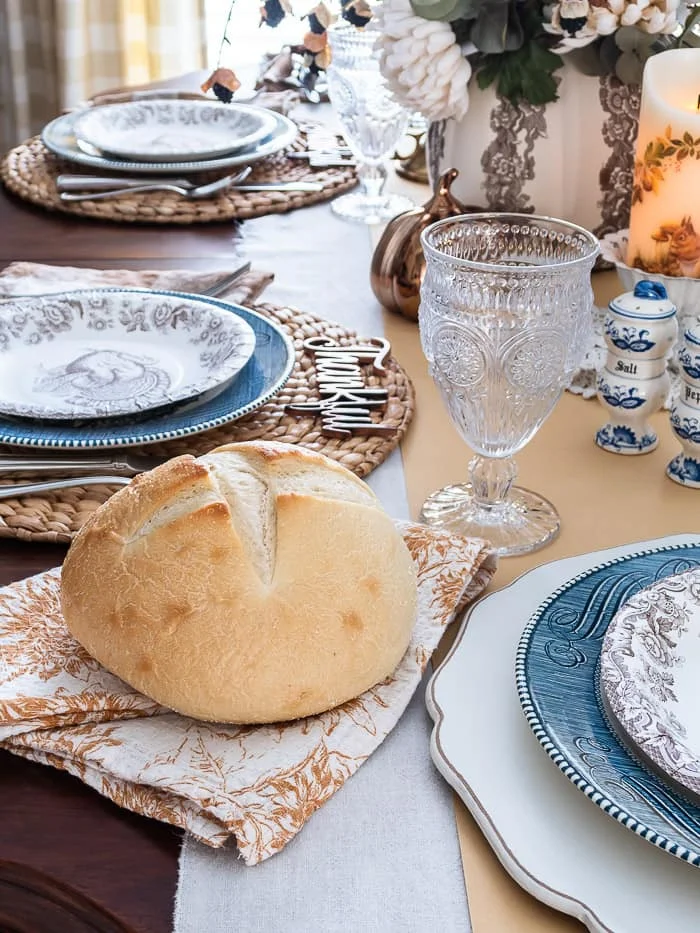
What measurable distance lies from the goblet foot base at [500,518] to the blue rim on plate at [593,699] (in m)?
0.09

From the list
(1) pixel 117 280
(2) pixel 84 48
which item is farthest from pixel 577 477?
(2) pixel 84 48

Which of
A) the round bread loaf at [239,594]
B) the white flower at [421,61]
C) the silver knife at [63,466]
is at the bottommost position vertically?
the silver knife at [63,466]

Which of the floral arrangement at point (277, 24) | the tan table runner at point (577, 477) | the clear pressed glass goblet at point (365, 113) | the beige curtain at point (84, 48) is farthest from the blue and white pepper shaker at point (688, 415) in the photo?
the beige curtain at point (84, 48)

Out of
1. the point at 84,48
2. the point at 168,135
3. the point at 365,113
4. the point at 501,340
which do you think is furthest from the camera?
the point at 84,48

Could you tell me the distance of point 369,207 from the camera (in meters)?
1.45

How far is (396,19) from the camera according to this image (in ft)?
3.47

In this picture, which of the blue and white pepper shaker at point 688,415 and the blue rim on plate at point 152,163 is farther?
the blue rim on plate at point 152,163

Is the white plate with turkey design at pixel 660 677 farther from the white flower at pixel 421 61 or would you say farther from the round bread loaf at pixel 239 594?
the white flower at pixel 421 61

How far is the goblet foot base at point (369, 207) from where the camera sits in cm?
143

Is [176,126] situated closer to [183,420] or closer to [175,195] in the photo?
[175,195]

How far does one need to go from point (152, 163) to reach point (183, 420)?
728 mm

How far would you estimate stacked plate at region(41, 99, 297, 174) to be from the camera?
4.77 feet

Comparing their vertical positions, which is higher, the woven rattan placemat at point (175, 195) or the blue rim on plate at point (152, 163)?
the blue rim on plate at point (152, 163)

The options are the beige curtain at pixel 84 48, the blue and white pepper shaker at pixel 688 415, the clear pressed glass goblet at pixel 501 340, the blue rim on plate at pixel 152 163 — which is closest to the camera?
the clear pressed glass goblet at pixel 501 340
